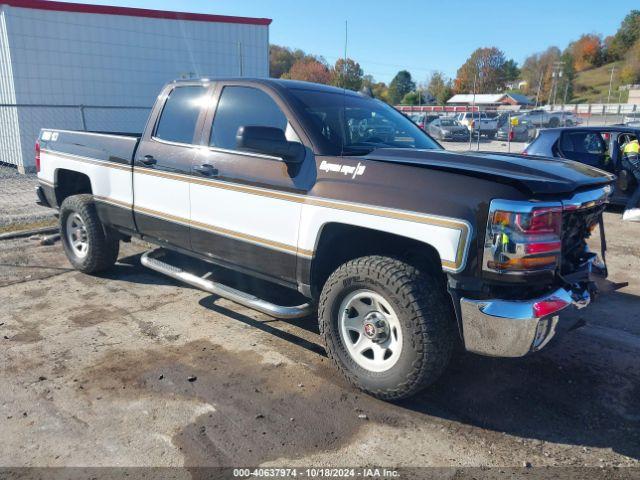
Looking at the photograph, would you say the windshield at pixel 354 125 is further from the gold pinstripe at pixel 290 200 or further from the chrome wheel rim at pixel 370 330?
the chrome wheel rim at pixel 370 330

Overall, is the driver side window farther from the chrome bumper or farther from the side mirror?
the chrome bumper

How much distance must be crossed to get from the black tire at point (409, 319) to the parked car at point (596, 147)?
743 centimetres

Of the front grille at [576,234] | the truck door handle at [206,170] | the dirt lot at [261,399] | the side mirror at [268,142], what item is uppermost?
the side mirror at [268,142]

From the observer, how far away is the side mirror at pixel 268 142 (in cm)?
343

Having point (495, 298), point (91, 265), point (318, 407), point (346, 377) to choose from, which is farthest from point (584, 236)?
point (91, 265)

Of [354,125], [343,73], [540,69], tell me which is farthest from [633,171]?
[540,69]

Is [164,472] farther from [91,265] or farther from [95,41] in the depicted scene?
[95,41]

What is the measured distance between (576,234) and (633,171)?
6745 millimetres

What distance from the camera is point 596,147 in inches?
384

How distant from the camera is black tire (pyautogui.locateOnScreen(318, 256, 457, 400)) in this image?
310 centimetres

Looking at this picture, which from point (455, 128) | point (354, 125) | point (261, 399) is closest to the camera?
Answer: point (261, 399)

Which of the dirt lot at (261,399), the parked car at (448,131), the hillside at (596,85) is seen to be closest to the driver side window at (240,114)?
the dirt lot at (261,399)

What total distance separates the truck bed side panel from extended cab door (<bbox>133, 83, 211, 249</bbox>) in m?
0.18

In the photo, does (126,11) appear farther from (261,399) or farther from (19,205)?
(261,399)
